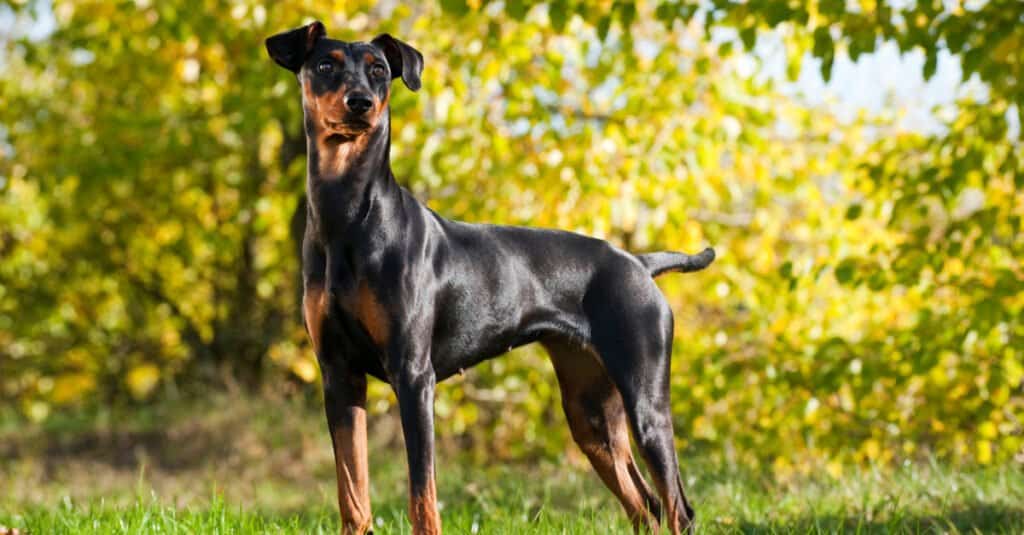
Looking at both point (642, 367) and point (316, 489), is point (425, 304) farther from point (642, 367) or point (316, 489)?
point (316, 489)

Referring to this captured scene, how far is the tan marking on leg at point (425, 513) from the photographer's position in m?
3.38

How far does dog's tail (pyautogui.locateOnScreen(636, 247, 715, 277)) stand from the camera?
169 inches

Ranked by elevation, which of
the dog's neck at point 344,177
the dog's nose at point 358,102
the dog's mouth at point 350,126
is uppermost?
the dog's nose at point 358,102

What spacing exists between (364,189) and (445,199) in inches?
192

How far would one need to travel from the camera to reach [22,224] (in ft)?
42.0

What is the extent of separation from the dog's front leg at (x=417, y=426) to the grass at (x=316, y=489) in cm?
55

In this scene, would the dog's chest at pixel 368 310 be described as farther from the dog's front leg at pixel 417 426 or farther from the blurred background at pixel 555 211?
the blurred background at pixel 555 211

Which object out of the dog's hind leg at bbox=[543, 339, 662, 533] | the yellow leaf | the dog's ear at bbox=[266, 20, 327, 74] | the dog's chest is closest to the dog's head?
the dog's ear at bbox=[266, 20, 327, 74]

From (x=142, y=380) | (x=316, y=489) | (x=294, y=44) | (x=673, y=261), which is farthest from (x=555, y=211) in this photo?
(x=142, y=380)

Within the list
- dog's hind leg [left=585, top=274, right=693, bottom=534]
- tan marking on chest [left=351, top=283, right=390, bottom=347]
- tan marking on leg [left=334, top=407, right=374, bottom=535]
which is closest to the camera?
tan marking on chest [left=351, top=283, right=390, bottom=347]

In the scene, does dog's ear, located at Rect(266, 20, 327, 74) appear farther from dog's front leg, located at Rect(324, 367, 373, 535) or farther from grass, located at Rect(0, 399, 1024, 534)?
grass, located at Rect(0, 399, 1024, 534)

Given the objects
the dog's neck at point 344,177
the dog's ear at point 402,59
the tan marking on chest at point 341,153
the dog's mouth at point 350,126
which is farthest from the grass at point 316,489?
the dog's ear at point 402,59

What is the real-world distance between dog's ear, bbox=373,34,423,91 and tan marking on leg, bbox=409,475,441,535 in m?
1.29

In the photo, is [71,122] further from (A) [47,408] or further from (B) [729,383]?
(B) [729,383]
